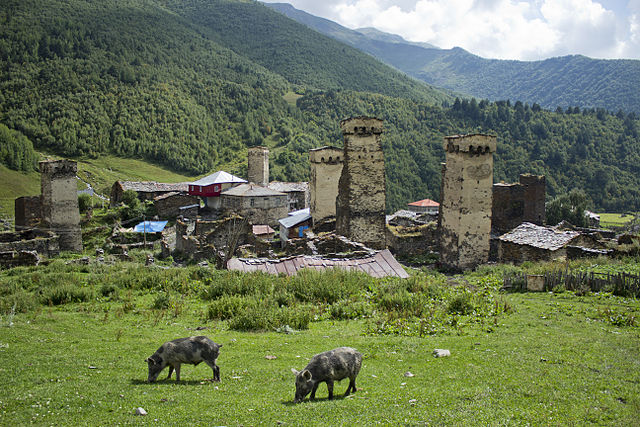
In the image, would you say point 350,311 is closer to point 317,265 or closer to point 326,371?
point 317,265

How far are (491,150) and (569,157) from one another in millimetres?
82504

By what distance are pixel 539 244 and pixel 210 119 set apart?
337ft

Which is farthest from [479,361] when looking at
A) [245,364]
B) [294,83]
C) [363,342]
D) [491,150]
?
[294,83]

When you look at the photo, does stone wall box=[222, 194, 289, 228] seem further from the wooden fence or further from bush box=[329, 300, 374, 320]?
bush box=[329, 300, 374, 320]

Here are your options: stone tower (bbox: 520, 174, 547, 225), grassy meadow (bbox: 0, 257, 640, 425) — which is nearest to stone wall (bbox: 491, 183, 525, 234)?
stone tower (bbox: 520, 174, 547, 225)

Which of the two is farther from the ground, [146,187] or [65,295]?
[146,187]

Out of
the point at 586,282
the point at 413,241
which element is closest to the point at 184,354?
the point at 586,282

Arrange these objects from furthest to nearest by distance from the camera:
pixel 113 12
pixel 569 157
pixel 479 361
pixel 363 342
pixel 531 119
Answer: pixel 113 12 → pixel 531 119 → pixel 569 157 → pixel 363 342 → pixel 479 361

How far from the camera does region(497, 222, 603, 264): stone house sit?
23.3 m

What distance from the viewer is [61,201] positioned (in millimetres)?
30531

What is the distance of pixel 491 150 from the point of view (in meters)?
26.5

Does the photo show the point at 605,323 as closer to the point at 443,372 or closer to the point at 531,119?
the point at 443,372

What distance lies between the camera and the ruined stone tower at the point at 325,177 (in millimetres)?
34094

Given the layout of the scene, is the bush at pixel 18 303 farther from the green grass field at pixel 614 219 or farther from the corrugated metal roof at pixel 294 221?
the green grass field at pixel 614 219
